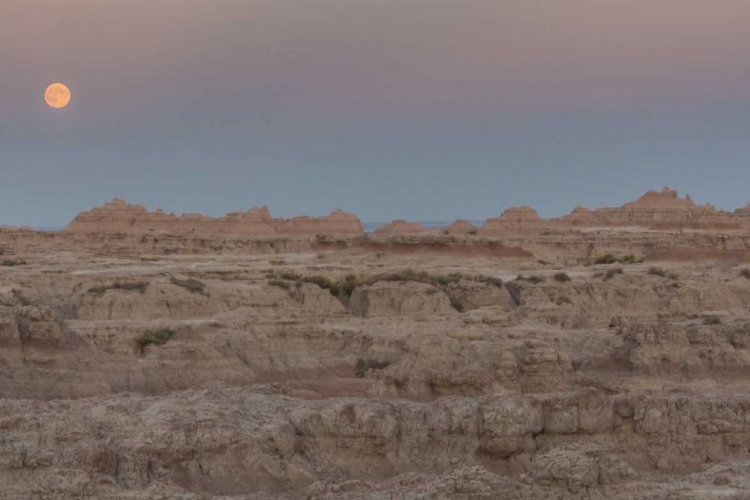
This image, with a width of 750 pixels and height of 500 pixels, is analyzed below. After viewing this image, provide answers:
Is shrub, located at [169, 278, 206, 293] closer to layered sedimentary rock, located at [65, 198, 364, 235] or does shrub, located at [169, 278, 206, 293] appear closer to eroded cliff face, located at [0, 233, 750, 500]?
eroded cliff face, located at [0, 233, 750, 500]

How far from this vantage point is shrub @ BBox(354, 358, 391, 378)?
73.5 ft

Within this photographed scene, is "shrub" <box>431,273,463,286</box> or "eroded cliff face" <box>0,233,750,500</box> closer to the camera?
"eroded cliff face" <box>0,233,750,500</box>

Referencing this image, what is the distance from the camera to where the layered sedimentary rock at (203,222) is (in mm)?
75062

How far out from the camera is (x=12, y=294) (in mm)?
27391

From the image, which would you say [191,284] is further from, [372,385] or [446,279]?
[372,385]

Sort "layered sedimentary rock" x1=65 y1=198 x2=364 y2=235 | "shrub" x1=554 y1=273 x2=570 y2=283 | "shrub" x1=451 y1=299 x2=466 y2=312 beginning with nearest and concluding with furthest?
"shrub" x1=451 y1=299 x2=466 y2=312 → "shrub" x1=554 y1=273 x2=570 y2=283 → "layered sedimentary rock" x1=65 y1=198 x2=364 y2=235

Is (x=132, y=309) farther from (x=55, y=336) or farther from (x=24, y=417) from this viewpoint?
(x=24, y=417)

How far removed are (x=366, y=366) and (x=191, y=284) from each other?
954 cm

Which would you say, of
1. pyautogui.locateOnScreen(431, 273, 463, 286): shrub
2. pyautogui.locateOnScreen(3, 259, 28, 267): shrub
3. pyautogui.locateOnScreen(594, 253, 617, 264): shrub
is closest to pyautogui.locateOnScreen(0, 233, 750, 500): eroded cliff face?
pyautogui.locateOnScreen(431, 273, 463, 286): shrub

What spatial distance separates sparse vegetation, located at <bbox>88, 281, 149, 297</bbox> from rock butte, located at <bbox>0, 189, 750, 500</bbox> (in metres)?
0.13

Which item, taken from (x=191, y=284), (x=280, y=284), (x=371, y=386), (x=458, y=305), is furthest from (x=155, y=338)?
(x=458, y=305)

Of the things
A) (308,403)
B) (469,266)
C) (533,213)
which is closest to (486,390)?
(308,403)

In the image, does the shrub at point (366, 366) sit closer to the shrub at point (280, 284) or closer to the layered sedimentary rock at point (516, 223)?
the shrub at point (280, 284)

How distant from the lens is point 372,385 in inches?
818
